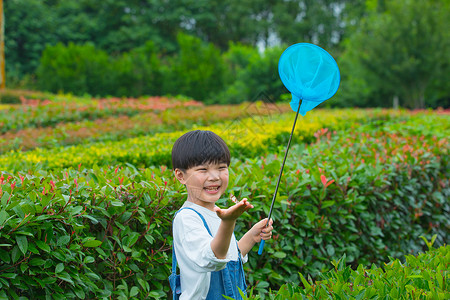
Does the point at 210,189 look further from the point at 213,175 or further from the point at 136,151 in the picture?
the point at 136,151

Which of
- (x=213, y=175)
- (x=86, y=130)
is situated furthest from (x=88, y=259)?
(x=86, y=130)

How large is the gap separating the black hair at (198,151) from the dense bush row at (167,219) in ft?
2.21

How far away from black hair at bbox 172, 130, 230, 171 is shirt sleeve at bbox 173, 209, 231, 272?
195mm

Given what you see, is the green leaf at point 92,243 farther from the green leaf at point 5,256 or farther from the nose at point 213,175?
the nose at point 213,175

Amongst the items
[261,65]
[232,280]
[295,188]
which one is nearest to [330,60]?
[232,280]

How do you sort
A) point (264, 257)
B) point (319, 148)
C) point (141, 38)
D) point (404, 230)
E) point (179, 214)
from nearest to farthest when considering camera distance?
point (179, 214)
point (264, 257)
point (404, 230)
point (319, 148)
point (141, 38)

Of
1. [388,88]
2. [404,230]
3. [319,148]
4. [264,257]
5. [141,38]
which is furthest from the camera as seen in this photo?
[141,38]

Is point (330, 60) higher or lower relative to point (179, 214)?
higher

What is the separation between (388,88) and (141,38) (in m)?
20.7

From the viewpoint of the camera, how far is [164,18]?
34.7 metres

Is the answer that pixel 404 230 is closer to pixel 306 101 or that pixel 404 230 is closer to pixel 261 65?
pixel 306 101

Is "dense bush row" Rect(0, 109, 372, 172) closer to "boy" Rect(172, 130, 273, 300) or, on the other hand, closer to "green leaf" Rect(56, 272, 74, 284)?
"green leaf" Rect(56, 272, 74, 284)

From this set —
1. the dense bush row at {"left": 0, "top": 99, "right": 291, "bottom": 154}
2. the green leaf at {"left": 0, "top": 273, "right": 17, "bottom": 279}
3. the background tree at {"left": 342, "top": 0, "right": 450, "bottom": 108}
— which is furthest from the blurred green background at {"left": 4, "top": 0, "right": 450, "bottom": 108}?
the green leaf at {"left": 0, "top": 273, "right": 17, "bottom": 279}

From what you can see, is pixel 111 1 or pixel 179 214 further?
pixel 111 1
